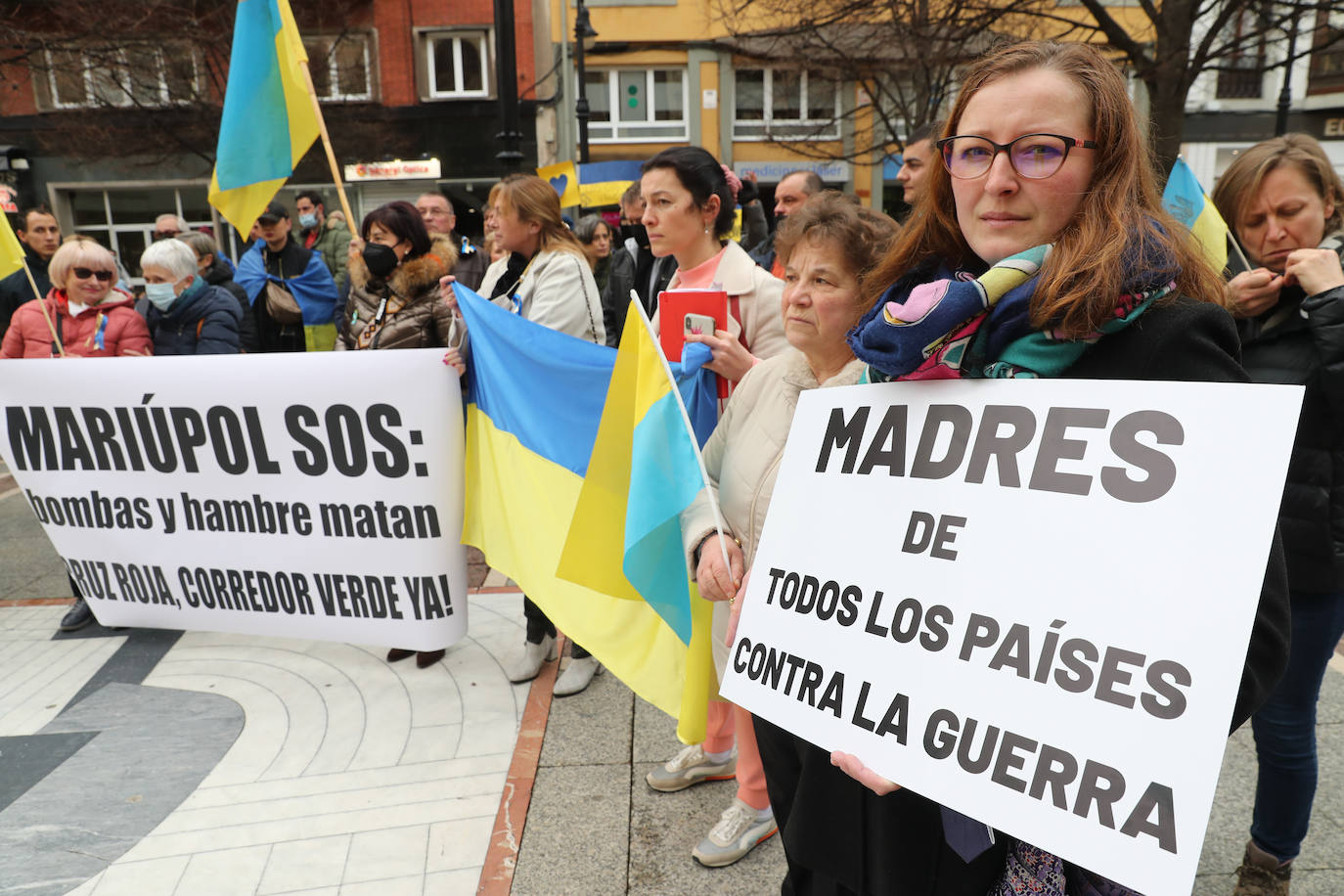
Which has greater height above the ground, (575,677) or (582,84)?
(582,84)

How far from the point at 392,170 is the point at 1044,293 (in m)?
20.6

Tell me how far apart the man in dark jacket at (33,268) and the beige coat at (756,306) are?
228 inches

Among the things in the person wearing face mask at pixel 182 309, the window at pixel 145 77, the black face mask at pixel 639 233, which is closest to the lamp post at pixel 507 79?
the black face mask at pixel 639 233

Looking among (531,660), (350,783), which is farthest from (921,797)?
(531,660)

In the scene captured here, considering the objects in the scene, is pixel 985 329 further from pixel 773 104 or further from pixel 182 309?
pixel 773 104

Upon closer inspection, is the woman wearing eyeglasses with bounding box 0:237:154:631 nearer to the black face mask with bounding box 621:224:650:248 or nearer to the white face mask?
the white face mask

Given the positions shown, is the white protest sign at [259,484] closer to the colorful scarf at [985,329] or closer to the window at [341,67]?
the colorful scarf at [985,329]

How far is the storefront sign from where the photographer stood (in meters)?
19.2

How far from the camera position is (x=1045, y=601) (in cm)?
117

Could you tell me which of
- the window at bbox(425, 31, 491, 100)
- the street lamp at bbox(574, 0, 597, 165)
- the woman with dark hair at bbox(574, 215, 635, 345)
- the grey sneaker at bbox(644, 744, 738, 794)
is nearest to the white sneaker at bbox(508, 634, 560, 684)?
the grey sneaker at bbox(644, 744, 738, 794)

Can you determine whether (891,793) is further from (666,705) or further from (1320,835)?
(1320,835)

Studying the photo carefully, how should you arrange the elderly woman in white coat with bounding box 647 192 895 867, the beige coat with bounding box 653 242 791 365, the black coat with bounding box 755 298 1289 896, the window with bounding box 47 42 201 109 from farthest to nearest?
1. the window with bounding box 47 42 201 109
2. the beige coat with bounding box 653 242 791 365
3. the elderly woman in white coat with bounding box 647 192 895 867
4. the black coat with bounding box 755 298 1289 896

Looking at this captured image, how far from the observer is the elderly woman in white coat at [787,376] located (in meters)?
1.99

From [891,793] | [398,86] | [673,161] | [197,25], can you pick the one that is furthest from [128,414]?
[398,86]
